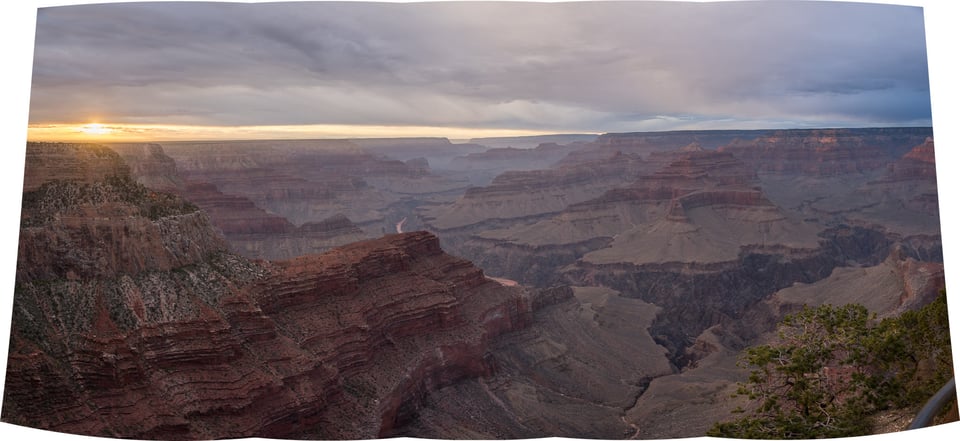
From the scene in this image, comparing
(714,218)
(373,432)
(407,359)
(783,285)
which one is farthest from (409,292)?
(714,218)

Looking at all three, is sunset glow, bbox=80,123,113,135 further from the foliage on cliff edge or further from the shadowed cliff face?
the foliage on cliff edge

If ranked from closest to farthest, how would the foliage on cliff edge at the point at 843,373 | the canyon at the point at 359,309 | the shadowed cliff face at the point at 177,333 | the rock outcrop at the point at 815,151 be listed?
1. the foliage on cliff edge at the point at 843,373
2. the shadowed cliff face at the point at 177,333
3. the canyon at the point at 359,309
4. the rock outcrop at the point at 815,151

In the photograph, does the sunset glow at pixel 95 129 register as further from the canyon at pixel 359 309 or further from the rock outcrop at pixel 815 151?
the rock outcrop at pixel 815 151

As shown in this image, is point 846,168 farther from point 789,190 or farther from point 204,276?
point 204,276

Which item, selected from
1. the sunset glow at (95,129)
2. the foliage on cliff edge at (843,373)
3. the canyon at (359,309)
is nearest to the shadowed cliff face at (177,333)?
the canyon at (359,309)

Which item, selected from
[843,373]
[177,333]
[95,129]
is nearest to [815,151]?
[843,373]

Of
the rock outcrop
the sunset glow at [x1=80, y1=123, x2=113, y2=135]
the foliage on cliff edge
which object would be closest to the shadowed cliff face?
the sunset glow at [x1=80, y1=123, x2=113, y2=135]

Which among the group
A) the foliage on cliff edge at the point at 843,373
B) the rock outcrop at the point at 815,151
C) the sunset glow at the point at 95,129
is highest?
the sunset glow at the point at 95,129
